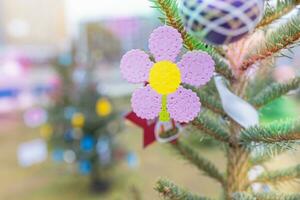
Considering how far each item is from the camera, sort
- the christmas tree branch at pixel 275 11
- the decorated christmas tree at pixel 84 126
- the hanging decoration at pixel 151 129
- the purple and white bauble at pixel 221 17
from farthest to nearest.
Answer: the decorated christmas tree at pixel 84 126
the hanging decoration at pixel 151 129
the christmas tree branch at pixel 275 11
the purple and white bauble at pixel 221 17

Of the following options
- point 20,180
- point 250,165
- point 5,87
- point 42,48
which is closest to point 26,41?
point 42,48

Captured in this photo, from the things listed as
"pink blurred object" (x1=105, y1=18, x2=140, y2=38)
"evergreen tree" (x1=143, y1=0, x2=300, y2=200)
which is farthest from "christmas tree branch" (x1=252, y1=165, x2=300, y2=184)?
"pink blurred object" (x1=105, y1=18, x2=140, y2=38)

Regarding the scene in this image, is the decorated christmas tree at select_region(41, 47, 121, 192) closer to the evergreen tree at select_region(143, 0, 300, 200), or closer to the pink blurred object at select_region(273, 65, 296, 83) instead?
the pink blurred object at select_region(273, 65, 296, 83)

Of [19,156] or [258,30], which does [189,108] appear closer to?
[258,30]

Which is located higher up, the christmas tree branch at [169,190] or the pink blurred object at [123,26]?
the christmas tree branch at [169,190]

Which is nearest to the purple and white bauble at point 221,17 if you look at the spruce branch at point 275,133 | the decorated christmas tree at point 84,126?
the spruce branch at point 275,133

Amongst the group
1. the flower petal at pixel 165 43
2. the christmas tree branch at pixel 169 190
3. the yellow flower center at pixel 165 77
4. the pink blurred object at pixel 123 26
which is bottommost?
the pink blurred object at pixel 123 26

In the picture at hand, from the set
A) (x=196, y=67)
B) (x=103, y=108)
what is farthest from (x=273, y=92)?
(x=103, y=108)

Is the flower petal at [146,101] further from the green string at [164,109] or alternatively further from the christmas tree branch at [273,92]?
the christmas tree branch at [273,92]

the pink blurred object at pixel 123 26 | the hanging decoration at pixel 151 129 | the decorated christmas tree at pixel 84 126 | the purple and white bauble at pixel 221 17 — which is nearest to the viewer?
the purple and white bauble at pixel 221 17
